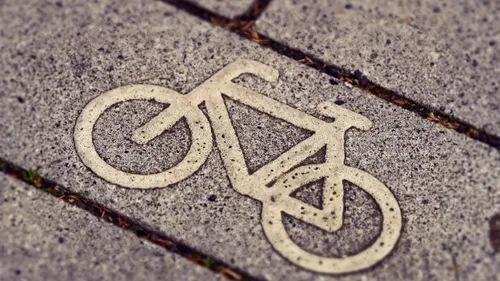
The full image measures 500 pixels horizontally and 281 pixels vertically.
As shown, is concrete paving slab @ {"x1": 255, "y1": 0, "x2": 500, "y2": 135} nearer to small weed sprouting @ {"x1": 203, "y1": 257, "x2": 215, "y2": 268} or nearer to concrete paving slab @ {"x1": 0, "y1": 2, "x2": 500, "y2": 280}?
concrete paving slab @ {"x1": 0, "y1": 2, "x2": 500, "y2": 280}

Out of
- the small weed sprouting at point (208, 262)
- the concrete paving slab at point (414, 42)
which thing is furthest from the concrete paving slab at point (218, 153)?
the concrete paving slab at point (414, 42)

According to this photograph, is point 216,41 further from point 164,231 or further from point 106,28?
point 164,231

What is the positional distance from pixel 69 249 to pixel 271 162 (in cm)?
91

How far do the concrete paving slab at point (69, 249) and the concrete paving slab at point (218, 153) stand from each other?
4.1 inches

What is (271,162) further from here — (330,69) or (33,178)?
(33,178)

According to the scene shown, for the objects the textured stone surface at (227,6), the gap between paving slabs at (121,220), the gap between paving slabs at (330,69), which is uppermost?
the textured stone surface at (227,6)

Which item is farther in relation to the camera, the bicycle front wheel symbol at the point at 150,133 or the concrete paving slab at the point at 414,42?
the concrete paving slab at the point at 414,42

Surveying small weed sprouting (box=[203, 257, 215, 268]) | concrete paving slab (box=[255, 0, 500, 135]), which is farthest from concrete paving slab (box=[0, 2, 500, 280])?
concrete paving slab (box=[255, 0, 500, 135])

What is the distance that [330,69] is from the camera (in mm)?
2838

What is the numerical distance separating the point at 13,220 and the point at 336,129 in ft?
4.71

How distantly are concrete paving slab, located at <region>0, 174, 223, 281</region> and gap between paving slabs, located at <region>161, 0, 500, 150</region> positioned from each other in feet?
3.77

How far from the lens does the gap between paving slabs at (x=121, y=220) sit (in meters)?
2.33

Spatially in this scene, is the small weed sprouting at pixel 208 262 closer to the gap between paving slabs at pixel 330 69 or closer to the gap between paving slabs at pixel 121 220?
the gap between paving slabs at pixel 121 220

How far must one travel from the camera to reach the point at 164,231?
2402 mm
